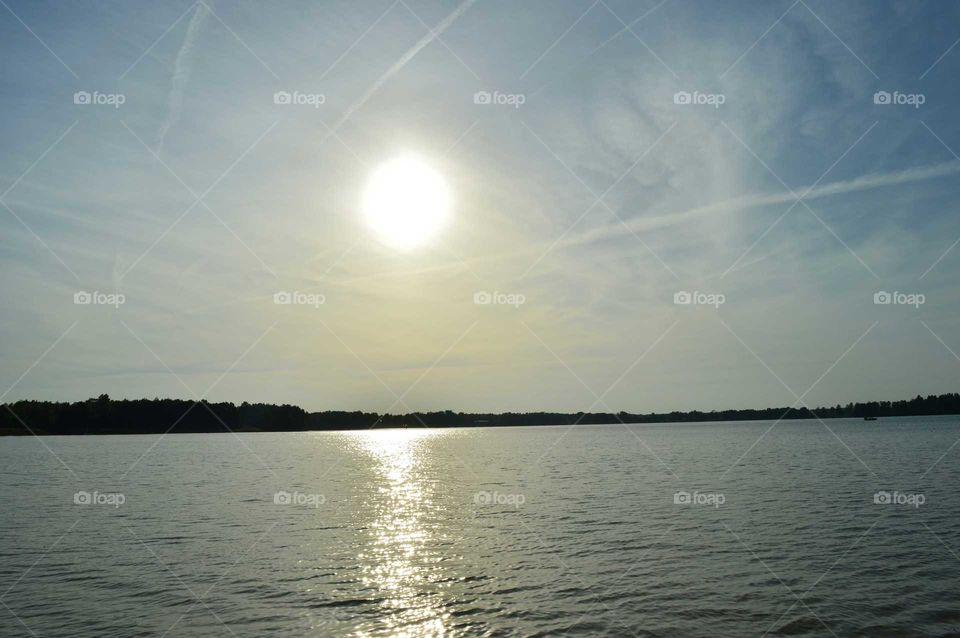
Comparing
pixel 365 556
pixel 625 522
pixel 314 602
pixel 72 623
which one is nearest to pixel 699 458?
pixel 625 522

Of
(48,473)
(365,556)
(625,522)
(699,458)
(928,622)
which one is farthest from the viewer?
(699,458)

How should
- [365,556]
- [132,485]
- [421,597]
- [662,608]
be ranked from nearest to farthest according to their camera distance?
[662,608], [421,597], [365,556], [132,485]

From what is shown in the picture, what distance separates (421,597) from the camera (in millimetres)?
25047

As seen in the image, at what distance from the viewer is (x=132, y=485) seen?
6700cm

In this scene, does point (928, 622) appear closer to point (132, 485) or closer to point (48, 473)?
point (132, 485)

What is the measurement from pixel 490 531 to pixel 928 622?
23.6m

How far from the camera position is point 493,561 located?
30906 mm

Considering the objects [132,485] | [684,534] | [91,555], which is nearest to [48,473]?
[132,485]

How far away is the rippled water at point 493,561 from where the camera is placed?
72.9ft

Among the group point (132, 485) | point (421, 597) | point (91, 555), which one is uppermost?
point (132, 485)

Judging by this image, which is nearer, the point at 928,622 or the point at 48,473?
the point at 928,622

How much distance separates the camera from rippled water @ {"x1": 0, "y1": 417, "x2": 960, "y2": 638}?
22.2m

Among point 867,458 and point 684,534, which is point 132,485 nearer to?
point 684,534

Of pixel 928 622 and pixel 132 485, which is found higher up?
pixel 132 485
